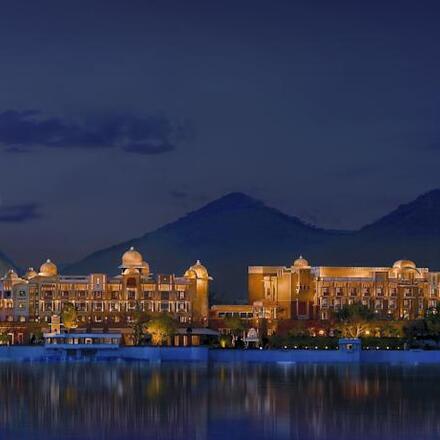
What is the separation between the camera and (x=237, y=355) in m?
94.4

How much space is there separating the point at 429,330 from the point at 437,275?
1870 centimetres

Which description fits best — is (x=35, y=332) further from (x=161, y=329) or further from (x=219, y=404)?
(x=219, y=404)

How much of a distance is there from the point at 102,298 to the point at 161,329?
13.3 meters

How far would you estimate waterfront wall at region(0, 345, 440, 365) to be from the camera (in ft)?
302

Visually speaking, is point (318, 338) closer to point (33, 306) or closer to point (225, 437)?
point (33, 306)

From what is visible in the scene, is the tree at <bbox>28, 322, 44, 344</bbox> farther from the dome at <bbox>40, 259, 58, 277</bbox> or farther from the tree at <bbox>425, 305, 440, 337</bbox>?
the tree at <bbox>425, 305, 440, 337</bbox>

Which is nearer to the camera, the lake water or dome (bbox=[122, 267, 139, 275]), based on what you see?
the lake water

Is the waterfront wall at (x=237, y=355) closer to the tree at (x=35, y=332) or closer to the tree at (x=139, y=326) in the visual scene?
the tree at (x=139, y=326)

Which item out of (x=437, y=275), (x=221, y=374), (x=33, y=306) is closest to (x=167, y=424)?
(x=221, y=374)

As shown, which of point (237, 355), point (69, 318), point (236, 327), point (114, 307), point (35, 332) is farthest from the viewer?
point (114, 307)

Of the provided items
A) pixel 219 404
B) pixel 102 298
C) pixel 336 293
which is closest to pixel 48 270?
pixel 102 298

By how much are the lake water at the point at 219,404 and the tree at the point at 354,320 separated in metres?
23.8

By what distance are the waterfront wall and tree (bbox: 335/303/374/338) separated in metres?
8.21

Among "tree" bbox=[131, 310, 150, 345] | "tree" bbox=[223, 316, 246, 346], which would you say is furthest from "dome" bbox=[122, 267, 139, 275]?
"tree" bbox=[223, 316, 246, 346]
